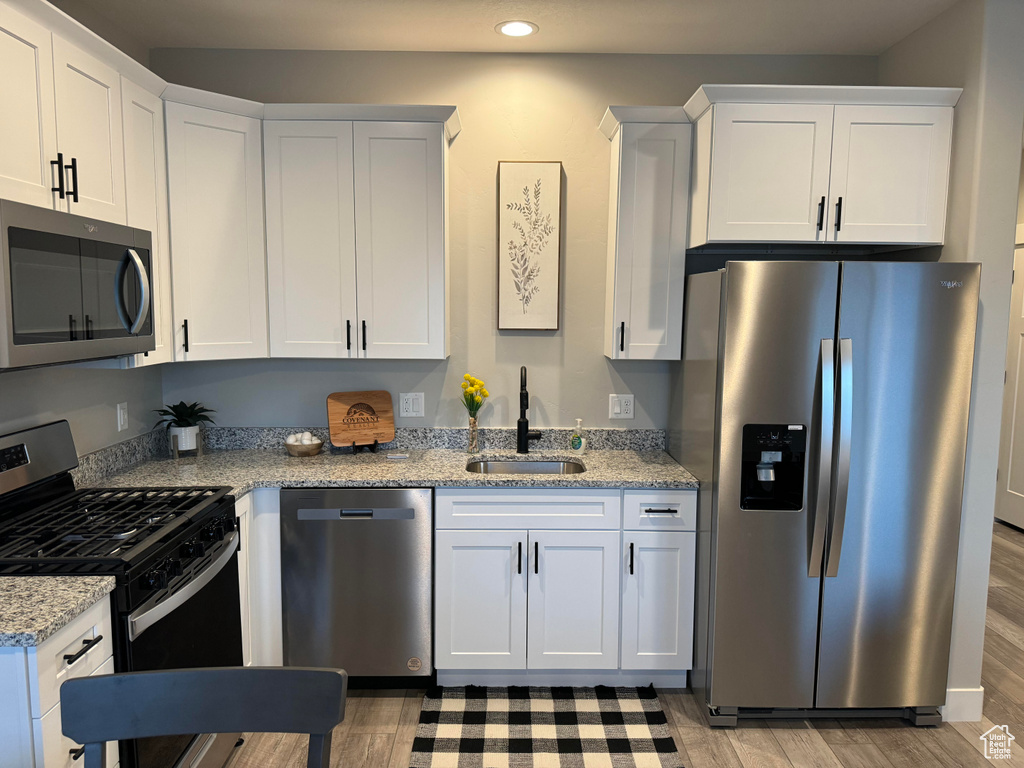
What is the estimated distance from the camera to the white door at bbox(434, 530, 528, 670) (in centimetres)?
268

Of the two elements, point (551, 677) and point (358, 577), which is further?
point (551, 677)

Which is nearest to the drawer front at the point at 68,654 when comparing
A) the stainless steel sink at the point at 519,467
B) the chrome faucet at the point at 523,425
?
the stainless steel sink at the point at 519,467

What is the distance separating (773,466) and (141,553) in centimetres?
204

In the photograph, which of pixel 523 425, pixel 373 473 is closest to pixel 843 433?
pixel 523 425

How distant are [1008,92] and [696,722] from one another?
260cm

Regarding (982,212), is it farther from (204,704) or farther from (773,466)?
(204,704)

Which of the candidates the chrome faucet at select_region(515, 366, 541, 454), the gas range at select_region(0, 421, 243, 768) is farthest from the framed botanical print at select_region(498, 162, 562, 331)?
the gas range at select_region(0, 421, 243, 768)

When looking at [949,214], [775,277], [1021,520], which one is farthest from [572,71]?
[1021,520]

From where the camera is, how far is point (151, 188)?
8.20 ft

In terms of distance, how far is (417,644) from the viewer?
8.87 ft

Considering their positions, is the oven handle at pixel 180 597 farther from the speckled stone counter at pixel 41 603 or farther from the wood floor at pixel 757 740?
the wood floor at pixel 757 740

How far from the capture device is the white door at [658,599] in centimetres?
269

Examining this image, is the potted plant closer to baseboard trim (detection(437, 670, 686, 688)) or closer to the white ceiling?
baseboard trim (detection(437, 670, 686, 688))

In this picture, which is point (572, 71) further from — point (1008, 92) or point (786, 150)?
point (1008, 92)
